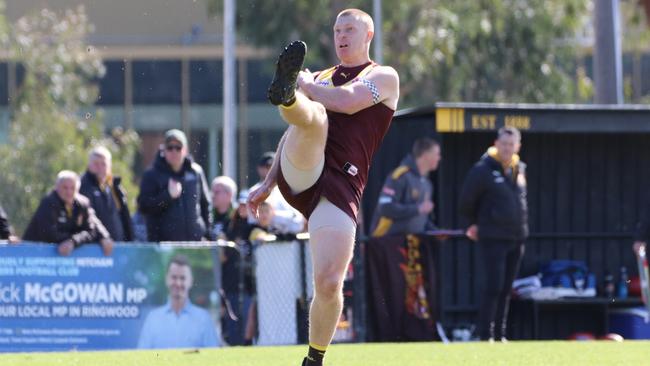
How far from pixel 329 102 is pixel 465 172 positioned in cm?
948

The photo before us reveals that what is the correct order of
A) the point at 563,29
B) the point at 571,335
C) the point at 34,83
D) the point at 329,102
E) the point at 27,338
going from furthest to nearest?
the point at 563,29 → the point at 34,83 → the point at 571,335 → the point at 27,338 → the point at 329,102

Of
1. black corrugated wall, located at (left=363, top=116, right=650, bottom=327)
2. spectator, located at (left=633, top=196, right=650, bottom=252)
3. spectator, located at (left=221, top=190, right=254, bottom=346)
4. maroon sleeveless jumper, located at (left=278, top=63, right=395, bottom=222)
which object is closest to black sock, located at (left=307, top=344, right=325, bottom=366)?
maroon sleeveless jumper, located at (left=278, top=63, right=395, bottom=222)

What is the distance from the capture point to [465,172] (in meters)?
18.4

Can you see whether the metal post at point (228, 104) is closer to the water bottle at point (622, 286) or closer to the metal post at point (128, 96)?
the water bottle at point (622, 286)

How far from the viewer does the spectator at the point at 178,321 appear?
1479cm

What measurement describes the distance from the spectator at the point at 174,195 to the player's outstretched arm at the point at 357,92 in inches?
249

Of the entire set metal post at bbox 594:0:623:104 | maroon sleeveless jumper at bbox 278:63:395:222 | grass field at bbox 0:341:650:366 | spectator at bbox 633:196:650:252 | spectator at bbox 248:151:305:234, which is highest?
metal post at bbox 594:0:623:104

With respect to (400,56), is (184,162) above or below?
below

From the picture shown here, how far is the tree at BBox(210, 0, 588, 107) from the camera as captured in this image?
3428cm

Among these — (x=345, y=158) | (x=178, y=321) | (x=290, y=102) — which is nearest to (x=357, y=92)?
(x=345, y=158)

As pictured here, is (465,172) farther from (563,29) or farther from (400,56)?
(563,29)

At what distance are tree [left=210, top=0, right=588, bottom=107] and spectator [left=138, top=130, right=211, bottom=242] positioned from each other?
18.0 m

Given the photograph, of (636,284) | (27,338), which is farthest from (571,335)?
(27,338)

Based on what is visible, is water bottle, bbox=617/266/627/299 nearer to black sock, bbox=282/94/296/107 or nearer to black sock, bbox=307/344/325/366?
black sock, bbox=307/344/325/366
